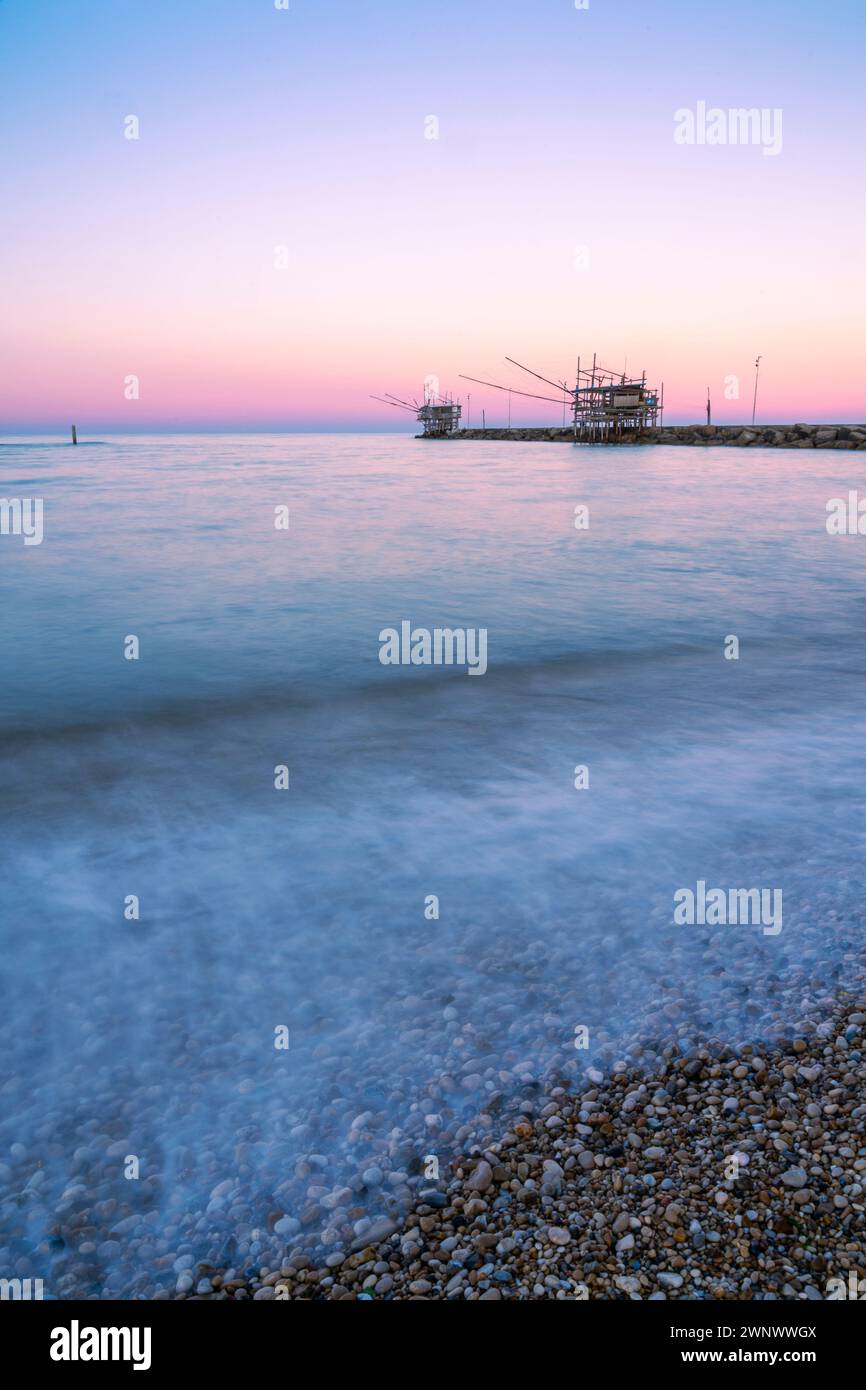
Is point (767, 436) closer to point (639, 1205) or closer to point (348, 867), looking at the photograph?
point (348, 867)

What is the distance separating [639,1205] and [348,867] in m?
2.97

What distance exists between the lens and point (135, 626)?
1289 centimetres

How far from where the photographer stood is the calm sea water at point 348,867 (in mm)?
3141

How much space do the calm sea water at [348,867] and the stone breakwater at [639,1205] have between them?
28cm

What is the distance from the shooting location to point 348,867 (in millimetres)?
5285

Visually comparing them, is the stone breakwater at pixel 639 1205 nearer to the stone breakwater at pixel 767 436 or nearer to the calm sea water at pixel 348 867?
the calm sea water at pixel 348 867

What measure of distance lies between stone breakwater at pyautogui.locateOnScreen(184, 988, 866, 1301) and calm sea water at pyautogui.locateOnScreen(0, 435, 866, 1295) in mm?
282

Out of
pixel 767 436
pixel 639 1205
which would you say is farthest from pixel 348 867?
pixel 767 436

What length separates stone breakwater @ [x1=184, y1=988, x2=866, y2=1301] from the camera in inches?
93.1

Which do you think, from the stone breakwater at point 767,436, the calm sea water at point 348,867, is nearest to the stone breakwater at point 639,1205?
the calm sea water at point 348,867

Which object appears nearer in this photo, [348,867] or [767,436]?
[348,867]

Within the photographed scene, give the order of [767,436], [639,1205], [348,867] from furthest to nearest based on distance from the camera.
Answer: [767,436] < [348,867] < [639,1205]
